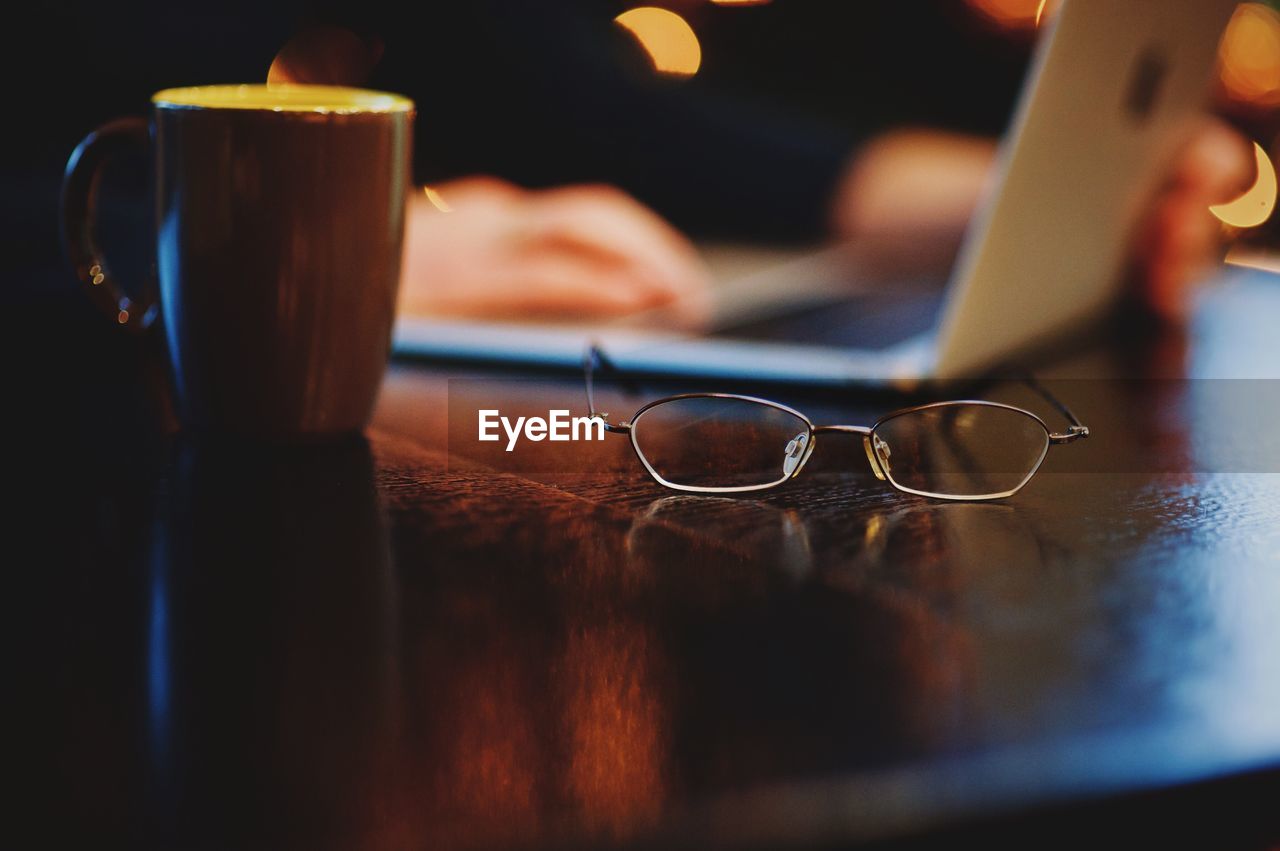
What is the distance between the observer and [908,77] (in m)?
1.96

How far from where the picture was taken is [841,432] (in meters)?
0.56

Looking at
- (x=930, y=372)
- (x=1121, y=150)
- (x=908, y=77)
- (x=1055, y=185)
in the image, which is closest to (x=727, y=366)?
(x=930, y=372)

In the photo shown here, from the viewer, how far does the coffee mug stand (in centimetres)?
56

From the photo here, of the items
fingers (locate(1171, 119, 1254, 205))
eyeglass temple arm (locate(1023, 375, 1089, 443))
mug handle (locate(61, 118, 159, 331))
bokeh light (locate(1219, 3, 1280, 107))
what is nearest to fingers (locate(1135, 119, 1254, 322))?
fingers (locate(1171, 119, 1254, 205))

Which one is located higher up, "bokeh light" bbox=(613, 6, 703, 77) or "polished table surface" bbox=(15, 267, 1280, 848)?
"bokeh light" bbox=(613, 6, 703, 77)

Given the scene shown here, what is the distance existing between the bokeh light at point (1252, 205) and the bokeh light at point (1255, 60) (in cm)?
52

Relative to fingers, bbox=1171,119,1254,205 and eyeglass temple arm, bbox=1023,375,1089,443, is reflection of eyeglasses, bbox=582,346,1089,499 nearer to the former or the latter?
eyeglass temple arm, bbox=1023,375,1089,443

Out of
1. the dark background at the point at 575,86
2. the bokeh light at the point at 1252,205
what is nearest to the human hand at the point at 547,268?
the dark background at the point at 575,86

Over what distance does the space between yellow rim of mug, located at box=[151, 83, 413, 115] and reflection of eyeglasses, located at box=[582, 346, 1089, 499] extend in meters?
0.19

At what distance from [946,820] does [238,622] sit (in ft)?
0.74

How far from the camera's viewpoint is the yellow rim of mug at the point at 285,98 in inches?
22.7

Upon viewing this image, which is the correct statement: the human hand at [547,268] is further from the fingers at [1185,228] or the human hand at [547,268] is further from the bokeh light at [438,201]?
the fingers at [1185,228]

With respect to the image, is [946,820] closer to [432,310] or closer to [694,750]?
[694,750]

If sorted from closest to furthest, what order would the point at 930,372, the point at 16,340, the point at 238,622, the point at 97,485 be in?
the point at 238,622 < the point at 97,485 < the point at 930,372 < the point at 16,340
